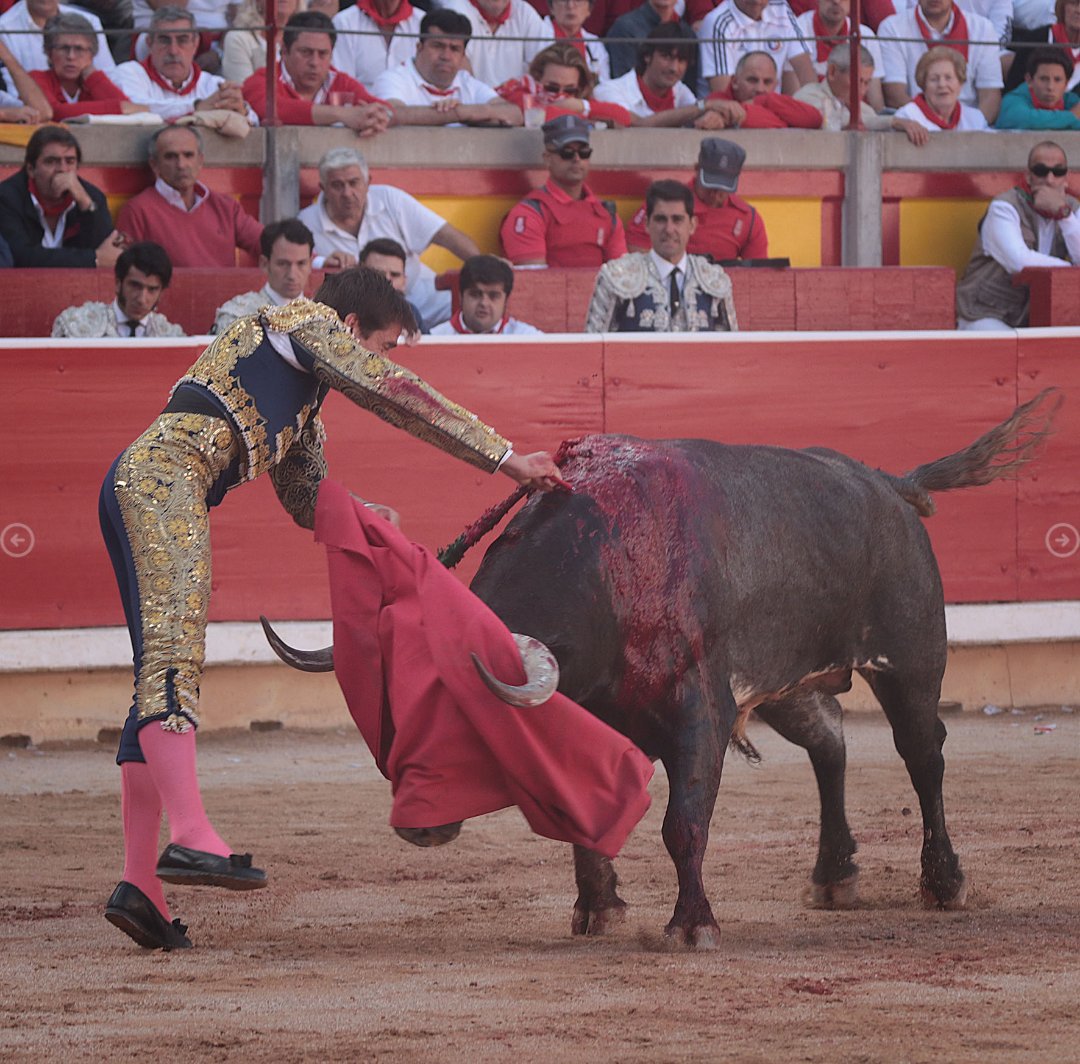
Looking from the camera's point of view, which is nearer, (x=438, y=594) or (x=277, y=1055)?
(x=277, y=1055)

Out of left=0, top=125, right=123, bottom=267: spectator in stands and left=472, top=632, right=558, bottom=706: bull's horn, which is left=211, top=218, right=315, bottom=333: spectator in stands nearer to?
left=0, top=125, right=123, bottom=267: spectator in stands

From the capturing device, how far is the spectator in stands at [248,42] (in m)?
7.83

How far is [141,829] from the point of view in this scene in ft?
11.8

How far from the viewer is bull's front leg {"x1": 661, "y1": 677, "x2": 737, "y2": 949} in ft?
11.8

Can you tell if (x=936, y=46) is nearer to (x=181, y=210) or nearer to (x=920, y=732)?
(x=181, y=210)

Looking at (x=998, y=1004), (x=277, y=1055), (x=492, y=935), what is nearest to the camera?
(x=277, y=1055)

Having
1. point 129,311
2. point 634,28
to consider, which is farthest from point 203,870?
point 634,28

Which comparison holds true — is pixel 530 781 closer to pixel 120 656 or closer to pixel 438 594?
pixel 438 594

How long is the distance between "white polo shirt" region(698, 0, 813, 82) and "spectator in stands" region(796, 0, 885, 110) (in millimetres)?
68

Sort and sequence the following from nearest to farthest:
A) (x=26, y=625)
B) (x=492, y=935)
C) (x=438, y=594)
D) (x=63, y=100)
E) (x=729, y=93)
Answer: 1. (x=438, y=594)
2. (x=492, y=935)
3. (x=26, y=625)
4. (x=63, y=100)
5. (x=729, y=93)

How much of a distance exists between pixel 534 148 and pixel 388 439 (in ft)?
5.61

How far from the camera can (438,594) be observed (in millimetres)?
3490

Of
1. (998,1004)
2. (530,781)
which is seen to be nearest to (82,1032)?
(530,781)

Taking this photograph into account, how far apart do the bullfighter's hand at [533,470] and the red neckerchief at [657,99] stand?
5.16 meters
